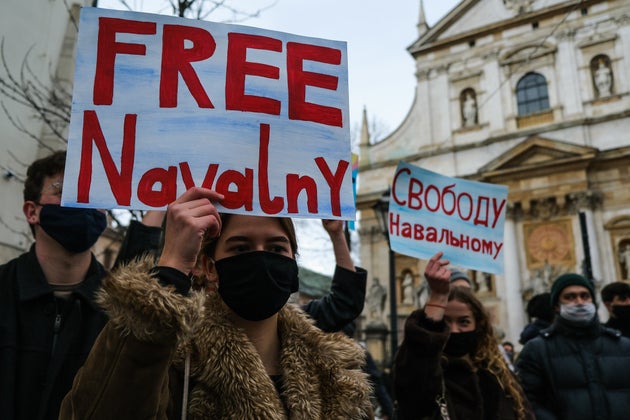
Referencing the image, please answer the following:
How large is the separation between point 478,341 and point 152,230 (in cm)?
198

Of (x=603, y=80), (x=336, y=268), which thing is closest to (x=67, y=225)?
(x=336, y=268)

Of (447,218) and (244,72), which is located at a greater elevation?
(244,72)

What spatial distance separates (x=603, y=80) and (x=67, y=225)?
2397 cm

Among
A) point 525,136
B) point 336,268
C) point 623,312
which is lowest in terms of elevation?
point 623,312

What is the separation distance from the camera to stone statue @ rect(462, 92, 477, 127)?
959 inches

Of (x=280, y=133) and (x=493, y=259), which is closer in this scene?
(x=280, y=133)

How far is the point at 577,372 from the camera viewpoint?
3463mm

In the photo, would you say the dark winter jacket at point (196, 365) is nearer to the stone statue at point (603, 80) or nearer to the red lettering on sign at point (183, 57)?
the red lettering on sign at point (183, 57)

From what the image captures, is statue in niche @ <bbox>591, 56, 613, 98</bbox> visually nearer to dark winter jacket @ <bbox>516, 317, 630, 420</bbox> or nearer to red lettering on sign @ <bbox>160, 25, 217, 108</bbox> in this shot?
dark winter jacket @ <bbox>516, 317, 630, 420</bbox>

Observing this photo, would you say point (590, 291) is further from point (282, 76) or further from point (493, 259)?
point (282, 76)

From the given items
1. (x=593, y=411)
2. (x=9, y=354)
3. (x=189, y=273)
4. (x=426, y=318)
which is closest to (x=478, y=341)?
(x=426, y=318)

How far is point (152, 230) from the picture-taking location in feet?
8.73

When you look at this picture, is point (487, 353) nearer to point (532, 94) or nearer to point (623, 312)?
point (623, 312)

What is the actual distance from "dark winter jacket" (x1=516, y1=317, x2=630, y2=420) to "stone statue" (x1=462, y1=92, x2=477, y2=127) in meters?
21.8
